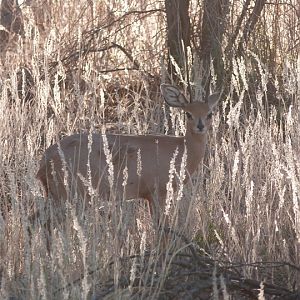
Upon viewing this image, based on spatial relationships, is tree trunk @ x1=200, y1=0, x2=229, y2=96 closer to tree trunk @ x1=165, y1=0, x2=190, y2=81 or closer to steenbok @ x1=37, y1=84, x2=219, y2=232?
tree trunk @ x1=165, y1=0, x2=190, y2=81

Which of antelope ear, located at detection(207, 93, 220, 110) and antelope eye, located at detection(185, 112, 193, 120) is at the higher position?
antelope ear, located at detection(207, 93, 220, 110)

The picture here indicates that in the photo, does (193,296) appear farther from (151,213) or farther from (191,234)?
(151,213)

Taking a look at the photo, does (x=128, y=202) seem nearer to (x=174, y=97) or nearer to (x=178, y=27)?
(x=174, y=97)

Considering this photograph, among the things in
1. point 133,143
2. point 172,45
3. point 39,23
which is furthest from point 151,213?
point 39,23

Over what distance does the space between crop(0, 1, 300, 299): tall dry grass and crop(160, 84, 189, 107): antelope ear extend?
0.41 ft

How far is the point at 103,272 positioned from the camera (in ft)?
14.8

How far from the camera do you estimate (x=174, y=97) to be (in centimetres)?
686

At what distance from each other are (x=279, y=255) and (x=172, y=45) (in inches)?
172

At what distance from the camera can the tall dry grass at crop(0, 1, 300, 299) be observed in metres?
4.27

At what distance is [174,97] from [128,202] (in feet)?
3.05

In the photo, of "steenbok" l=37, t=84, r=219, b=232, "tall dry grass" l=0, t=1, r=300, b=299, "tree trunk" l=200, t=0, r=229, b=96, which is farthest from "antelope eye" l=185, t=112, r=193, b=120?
"tree trunk" l=200, t=0, r=229, b=96

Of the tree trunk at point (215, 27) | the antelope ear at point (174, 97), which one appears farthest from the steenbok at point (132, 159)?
the tree trunk at point (215, 27)

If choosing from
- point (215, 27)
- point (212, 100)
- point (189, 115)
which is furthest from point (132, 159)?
point (215, 27)

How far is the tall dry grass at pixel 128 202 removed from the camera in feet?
14.0
